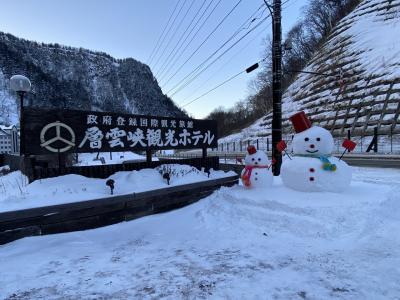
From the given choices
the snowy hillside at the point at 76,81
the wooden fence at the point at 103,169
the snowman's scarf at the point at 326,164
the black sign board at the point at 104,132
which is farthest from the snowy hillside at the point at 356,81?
the snowy hillside at the point at 76,81

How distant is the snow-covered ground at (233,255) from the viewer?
3.60 m

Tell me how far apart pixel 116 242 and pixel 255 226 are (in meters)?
2.44

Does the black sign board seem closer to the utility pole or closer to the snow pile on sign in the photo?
the utility pole

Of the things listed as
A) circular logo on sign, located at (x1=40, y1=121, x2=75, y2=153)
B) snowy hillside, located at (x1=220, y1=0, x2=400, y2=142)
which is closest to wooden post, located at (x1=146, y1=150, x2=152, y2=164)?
circular logo on sign, located at (x1=40, y1=121, x2=75, y2=153)

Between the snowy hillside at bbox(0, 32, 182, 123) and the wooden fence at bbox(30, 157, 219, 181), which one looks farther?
the snowy hillside at bbox(0, 32, 182, 123)

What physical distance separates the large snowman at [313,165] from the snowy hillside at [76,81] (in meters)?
108

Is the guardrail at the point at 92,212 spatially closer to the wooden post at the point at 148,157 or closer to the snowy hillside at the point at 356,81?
the wooden post at the point at 148,157

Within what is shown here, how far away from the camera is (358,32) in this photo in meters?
47.2

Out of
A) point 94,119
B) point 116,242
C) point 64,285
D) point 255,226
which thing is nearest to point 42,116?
point 94,119

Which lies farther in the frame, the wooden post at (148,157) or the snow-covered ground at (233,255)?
the wooden post at (148,157)

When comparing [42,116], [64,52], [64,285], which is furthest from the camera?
[64,52]

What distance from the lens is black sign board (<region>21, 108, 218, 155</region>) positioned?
6.85 m

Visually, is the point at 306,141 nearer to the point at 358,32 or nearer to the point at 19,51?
the point at 358,32

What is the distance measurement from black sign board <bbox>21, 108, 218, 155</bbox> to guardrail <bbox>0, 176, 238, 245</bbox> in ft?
6.17
